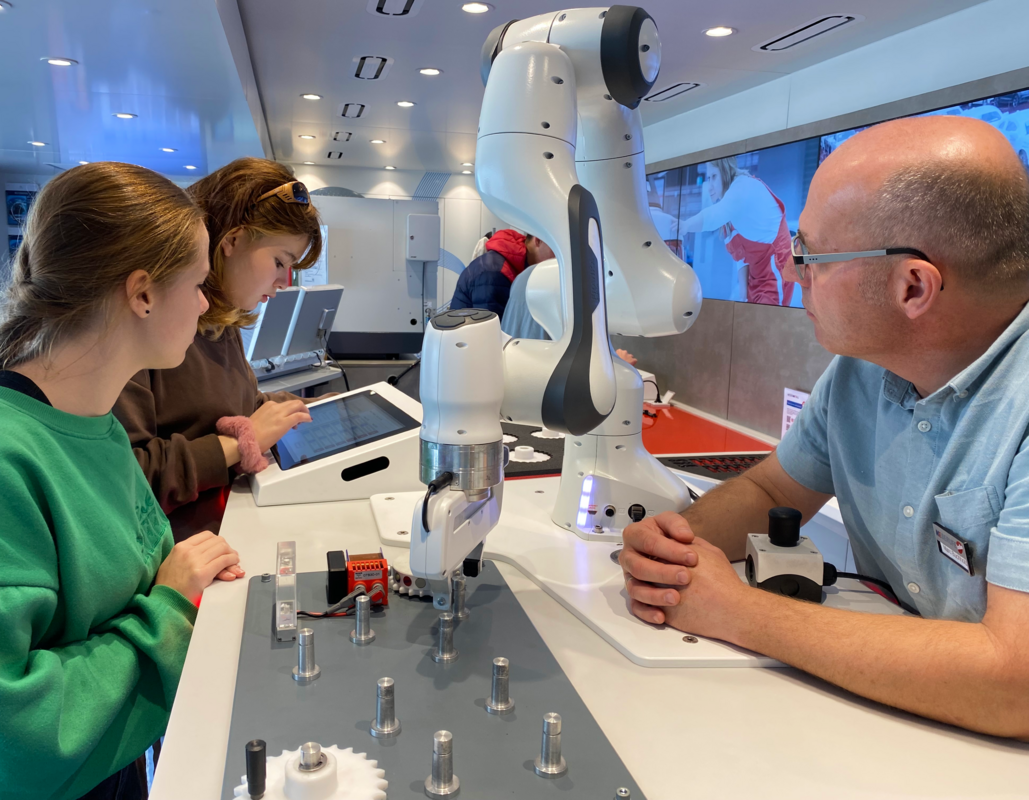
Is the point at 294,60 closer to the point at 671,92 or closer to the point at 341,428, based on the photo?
the point at 671,92

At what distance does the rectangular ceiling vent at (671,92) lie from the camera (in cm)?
373

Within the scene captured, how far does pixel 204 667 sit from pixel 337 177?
23.9 feet

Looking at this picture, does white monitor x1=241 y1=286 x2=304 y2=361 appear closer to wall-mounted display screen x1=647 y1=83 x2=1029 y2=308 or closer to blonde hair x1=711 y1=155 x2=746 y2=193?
wall-mounted display screen x1=647 y1=83 x2=1029 y2=308

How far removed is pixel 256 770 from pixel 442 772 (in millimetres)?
154

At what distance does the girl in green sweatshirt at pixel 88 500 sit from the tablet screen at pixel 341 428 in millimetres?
486

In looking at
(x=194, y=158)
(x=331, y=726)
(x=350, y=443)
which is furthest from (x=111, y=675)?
(x=194, y=158)

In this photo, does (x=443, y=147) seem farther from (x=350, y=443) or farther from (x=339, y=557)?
(x=339, y=557)

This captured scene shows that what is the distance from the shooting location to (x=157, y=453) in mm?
1450

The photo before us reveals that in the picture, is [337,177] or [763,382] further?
[337,177]

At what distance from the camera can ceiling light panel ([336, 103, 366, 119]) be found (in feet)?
15.3

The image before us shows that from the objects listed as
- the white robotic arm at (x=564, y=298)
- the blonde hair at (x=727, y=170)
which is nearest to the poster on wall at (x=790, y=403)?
the blonde hair at (x=727, y=170)

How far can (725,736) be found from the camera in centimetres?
76

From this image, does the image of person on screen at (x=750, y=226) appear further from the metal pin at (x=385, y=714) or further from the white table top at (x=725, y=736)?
the metal pin at (x=385, y=714)

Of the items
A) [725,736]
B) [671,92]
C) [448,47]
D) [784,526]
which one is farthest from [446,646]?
[671,92]
